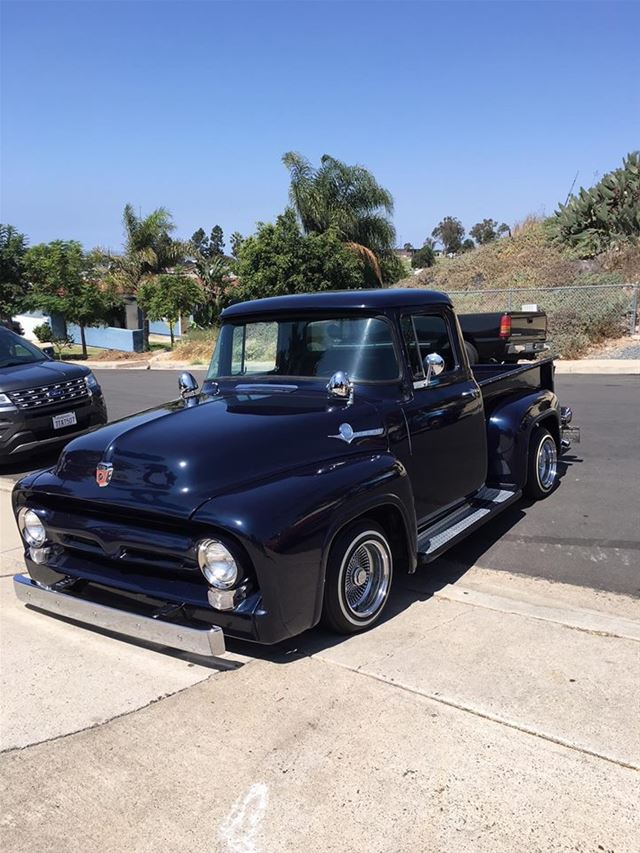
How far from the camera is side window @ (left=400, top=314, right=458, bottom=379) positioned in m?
4.57

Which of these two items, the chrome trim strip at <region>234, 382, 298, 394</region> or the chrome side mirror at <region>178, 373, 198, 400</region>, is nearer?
the chrome trim strip at <region>234, 382, 298, 394</region>

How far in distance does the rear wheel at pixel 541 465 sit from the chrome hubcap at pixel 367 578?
256cm

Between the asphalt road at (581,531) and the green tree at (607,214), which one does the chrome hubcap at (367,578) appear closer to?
the asphalt road at (581,531)

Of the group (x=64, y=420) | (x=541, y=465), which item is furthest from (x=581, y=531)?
(x=64, y=420)

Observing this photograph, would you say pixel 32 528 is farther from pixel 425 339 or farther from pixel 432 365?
pixel 425 339

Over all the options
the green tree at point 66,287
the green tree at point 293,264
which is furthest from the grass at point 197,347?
the green tree at point 66,287

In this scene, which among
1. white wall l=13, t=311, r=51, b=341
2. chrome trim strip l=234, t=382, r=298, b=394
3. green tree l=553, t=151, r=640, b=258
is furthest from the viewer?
white wall l=13, t=311, r=51, b=341

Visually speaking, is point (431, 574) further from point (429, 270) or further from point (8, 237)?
point (8, 237)

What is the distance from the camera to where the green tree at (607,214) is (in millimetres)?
24172

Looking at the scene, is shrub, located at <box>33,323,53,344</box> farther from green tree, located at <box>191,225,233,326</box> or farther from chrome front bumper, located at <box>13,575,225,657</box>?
chrome front bumper, located at <box>13,575,225,657</box>

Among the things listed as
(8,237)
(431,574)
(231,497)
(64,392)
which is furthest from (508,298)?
(8,237)

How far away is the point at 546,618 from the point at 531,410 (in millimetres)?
2303

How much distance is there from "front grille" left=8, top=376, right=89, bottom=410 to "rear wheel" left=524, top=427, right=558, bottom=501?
17.4ft

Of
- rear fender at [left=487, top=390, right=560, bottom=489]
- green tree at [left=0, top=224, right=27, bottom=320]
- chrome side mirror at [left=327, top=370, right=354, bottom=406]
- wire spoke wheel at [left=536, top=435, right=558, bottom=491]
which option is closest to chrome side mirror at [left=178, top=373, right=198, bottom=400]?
chrome side mirror at [left=327, top=370, right=354, bottom=406]
